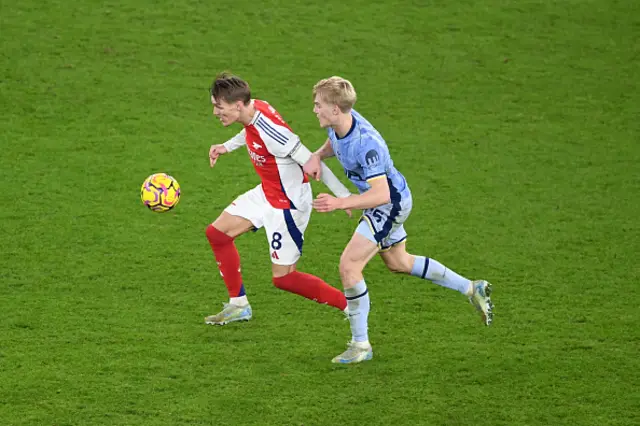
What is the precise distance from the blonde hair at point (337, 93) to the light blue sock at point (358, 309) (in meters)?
1.16

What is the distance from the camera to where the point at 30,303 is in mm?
7008

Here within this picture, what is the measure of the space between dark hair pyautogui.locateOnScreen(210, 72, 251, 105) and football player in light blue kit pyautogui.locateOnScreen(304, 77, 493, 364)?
1.80ft

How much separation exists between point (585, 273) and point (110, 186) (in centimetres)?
450

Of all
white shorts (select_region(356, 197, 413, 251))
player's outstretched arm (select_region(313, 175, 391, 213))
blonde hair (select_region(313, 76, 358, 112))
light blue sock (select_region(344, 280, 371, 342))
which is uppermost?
blonde hair (select_region(313, 76, 358, 112))

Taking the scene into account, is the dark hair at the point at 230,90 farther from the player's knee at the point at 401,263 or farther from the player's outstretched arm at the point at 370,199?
the player's knee at the point at 401,263

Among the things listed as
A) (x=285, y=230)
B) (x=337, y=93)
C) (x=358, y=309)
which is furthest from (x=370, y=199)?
(x=285, y=230)

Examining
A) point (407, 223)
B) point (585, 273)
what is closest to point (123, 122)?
point (407, 223)

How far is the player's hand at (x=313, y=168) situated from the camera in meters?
6.18

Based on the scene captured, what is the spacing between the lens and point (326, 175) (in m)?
6.17

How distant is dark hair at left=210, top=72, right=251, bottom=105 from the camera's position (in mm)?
6336

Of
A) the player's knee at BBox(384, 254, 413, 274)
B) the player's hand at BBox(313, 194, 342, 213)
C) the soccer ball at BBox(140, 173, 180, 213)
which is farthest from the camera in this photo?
the soccer ball at BBox(140, 173, 180, 213)

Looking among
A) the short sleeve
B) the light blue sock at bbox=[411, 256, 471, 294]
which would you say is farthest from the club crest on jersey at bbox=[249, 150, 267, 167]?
the light blue sock at bbox=[411, 256, 471, 294]

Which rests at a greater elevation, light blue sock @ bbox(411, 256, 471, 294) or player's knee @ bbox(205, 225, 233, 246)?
player's knee @ bbox(205, 225, 233, 246)

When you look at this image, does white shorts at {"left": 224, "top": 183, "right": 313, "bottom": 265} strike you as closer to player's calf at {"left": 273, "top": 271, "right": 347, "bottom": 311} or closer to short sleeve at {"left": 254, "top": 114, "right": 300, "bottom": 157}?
player's calf at {"left": 273, "top": 271, "right": 347, "bottom": 311}
